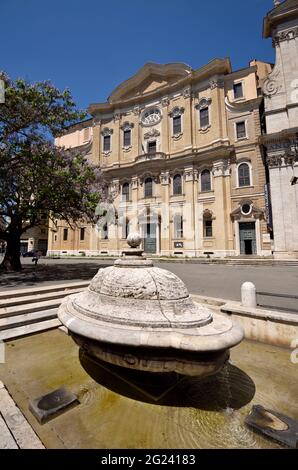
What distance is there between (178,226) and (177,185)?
198 inches

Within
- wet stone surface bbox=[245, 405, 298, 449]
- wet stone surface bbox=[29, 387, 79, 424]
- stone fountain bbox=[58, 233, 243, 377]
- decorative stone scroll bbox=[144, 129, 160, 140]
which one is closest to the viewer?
wet stone surface bbox=[245, 405, 298, 449]

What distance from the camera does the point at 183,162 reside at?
2616 centimetres

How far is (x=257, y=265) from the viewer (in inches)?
704

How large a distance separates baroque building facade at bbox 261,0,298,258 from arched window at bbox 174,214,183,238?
31.2 feet

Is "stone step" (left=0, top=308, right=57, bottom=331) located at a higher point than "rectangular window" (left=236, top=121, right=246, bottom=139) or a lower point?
lower

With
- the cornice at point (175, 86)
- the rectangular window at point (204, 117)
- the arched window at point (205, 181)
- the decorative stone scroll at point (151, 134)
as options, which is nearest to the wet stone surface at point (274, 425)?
the arched window at point (205, 181)

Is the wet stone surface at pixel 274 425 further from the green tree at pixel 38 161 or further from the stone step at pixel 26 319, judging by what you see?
the green tree at pixel 38 161

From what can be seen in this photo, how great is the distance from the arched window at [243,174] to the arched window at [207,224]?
14.7 ft

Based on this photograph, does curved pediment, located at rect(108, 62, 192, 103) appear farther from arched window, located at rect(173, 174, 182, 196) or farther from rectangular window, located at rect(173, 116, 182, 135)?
arched window, located at rect(173, 174, 182, 196)

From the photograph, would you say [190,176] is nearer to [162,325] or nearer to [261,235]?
[261,235]

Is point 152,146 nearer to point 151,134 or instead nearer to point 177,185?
point 151,134

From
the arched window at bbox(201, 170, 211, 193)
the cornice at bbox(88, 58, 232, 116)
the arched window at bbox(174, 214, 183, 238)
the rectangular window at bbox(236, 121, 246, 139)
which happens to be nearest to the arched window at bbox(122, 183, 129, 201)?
the arched window at bbox(174, 214, 183, 238)

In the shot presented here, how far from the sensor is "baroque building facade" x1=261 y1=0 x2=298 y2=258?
769 inches

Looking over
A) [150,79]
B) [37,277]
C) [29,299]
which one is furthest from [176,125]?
[29,299]
